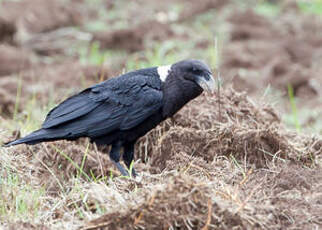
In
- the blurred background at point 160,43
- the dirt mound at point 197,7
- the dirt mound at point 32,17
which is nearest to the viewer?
the blurred background at point 160,43

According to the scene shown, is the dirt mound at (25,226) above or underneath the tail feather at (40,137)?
underneath

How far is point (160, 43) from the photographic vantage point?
1009 centimetres

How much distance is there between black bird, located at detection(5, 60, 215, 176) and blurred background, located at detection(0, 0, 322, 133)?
80.0 inches

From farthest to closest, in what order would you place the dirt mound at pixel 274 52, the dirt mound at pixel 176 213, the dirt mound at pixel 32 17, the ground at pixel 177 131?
1. the dirt mound at pixel 32 17
2. the dirt mound at pixel 274 52
3. the ground at pixel 177 131
4. the dirt mound at pixel 176 213

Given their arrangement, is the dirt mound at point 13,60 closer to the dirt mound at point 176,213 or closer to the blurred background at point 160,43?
the blurred background at point 160,43

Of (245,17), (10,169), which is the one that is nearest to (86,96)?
(10,169)

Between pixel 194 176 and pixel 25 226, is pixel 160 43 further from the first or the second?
pixel 25 226

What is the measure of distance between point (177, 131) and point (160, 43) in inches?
199

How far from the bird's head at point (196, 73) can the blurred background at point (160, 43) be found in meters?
2.52

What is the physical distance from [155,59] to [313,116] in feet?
7.01

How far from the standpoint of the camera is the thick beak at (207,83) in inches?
189

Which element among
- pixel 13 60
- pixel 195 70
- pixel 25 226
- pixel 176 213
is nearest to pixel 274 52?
pixel 13 60

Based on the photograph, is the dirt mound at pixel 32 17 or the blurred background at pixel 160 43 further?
the dirt mound at pixel 32 17

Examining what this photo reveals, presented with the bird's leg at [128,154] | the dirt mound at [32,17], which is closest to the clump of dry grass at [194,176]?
the bird's leg at [128,154]
